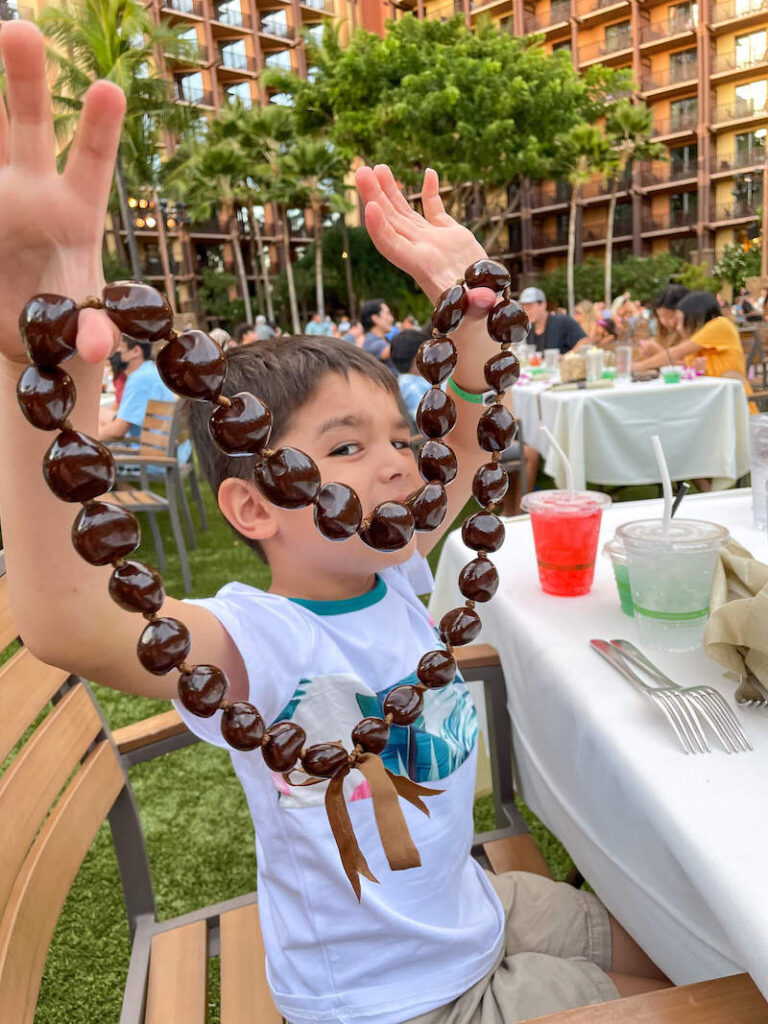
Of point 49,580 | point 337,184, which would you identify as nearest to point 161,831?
point 49,580

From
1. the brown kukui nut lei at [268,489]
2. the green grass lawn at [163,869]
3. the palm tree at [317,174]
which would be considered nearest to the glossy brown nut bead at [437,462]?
the brown kukui nut lei at [268,489]

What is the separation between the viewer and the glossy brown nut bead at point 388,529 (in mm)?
722

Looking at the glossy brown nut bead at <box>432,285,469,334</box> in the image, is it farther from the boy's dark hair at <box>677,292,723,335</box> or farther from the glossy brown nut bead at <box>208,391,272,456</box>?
the boy's dark hair at <box>677,292,723,335</box>

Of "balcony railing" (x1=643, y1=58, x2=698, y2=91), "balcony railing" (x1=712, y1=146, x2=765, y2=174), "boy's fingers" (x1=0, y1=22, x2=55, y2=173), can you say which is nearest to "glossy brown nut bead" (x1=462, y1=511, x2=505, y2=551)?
"boy's fingers" (x1=0, y1=22, x2=55, y2=173)

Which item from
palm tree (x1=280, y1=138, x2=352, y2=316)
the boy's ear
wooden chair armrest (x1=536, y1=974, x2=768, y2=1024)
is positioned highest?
palm tree (x1=280, y1=138, x2=352, y2=316)

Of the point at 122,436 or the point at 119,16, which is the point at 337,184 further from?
the point at 122,436

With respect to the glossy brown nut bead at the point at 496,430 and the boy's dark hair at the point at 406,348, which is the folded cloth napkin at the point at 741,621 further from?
the boy's dark hair at the point at 406,348

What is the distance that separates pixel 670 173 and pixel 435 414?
39.9 metres

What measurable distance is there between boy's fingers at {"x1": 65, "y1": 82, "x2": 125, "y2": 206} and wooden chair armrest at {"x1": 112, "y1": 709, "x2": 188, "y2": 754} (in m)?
0.86

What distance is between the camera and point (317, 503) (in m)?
0.68

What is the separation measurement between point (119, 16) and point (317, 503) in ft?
63.1

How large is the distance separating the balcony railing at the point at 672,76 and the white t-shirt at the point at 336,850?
3846cm

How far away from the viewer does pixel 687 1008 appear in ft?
2.07

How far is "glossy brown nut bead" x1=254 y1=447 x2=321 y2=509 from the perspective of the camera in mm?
644
